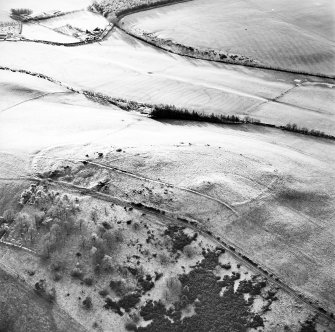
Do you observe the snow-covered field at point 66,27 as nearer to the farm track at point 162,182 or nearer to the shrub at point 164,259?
the farm track at point 162,182

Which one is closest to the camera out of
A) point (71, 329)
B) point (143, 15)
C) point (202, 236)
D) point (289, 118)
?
point (71, 329)

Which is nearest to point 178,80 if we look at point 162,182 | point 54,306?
point 162,182

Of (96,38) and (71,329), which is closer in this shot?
(71,329)

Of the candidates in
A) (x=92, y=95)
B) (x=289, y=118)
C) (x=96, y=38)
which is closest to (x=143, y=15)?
(x=96, y=38)

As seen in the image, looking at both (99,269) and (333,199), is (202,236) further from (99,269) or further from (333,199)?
(333,199)

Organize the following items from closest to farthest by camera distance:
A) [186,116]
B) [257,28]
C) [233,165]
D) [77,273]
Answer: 1. [77,273]
2. [233,165]
3. [186,116]
4. [257,28]

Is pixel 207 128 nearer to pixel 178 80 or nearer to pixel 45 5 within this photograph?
pixel 178 80

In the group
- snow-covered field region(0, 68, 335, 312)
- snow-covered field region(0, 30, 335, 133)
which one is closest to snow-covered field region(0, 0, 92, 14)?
snow-covered field region(0, 30, 335, 133)
